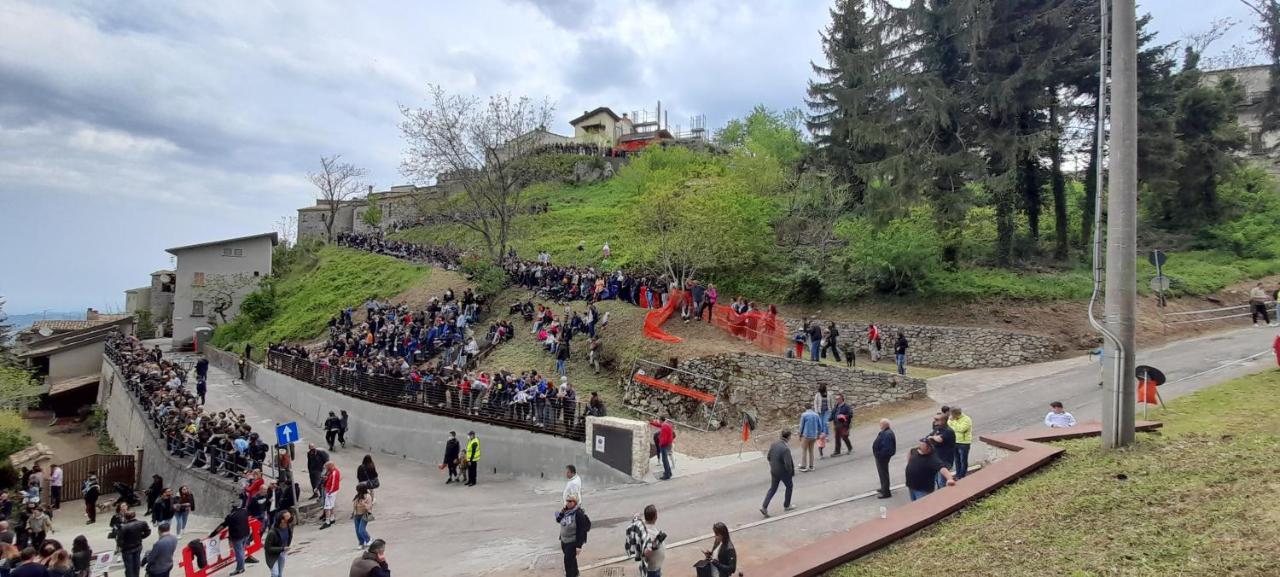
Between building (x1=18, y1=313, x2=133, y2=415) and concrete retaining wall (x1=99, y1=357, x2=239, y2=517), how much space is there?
5679 mm

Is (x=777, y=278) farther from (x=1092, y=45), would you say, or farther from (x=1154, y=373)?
(x=1154, y=373)

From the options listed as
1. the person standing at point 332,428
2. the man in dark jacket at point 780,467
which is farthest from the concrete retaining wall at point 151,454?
the man in dark jacket at point 780,467

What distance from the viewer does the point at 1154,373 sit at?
1097 cm

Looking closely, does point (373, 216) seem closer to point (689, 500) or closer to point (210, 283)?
point (210, 283)

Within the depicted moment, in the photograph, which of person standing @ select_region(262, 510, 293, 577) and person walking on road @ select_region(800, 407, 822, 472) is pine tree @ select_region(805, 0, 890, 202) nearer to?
person walking on road @ select_region(800, 407, 822, 472)

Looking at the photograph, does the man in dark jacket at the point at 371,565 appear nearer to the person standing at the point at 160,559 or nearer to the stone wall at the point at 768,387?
the person standing at the point at 160,559

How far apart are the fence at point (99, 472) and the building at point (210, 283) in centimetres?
2679

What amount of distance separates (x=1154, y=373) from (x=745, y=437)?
30.4 feet

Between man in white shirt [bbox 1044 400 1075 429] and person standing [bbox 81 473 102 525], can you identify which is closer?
man in white shirt [bbox 1044 400 1075 429]

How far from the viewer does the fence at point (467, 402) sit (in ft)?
59.9

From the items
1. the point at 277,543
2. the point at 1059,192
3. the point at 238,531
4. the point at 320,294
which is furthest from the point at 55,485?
the point at 1059,192

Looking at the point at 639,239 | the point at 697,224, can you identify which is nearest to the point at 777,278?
the point at 697,224

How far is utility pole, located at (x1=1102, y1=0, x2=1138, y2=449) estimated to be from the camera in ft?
29.0

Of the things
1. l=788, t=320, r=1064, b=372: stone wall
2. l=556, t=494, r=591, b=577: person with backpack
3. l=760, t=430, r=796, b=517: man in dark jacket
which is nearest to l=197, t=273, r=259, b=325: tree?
l=788, t=320, r=1064, b=372: stone wall
